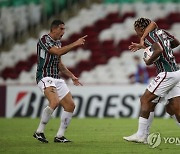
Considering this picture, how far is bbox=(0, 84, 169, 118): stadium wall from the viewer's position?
19906 mm

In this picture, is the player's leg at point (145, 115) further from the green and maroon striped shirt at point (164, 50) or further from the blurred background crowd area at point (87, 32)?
the blurred background crowd area at point (87, 32)


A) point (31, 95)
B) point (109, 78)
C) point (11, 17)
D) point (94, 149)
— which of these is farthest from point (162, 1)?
point (94, 149)

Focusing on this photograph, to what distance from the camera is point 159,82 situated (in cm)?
1077

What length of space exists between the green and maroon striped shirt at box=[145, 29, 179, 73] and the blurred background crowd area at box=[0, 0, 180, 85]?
1148cm

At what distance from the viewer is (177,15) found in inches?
992

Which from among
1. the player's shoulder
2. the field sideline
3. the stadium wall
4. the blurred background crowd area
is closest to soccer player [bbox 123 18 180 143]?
the field sideline

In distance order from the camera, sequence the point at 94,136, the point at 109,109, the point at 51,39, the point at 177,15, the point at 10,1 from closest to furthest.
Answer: the point at 51,39 → the point at 94,136 → the point at 109,109 → the point at 177,15 → the point at 10,1

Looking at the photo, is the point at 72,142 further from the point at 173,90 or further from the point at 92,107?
the point at 92,107

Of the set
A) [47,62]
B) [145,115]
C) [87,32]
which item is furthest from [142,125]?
[87,32]

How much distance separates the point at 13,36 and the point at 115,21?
14.6ft

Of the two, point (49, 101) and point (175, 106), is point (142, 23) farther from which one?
point (49, 101)

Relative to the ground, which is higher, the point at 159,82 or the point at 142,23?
the point at 142,23

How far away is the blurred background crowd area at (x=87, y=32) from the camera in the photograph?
23.7 m

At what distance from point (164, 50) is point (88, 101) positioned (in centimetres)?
969
